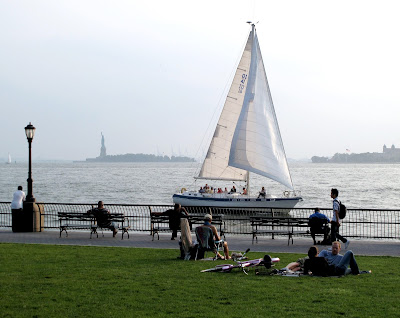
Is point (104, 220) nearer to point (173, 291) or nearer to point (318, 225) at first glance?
point (318, 225)

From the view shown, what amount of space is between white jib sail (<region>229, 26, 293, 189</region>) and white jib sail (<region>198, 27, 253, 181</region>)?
8.34 ft

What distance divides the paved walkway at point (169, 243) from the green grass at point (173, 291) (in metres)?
2.84

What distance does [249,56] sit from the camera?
47.9 metres

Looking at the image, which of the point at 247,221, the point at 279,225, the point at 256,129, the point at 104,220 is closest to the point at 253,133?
the point at 256,129

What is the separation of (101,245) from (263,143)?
90.1ft

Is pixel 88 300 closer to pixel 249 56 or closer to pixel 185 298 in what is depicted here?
pixel 185 298

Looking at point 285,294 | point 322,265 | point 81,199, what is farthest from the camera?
point 81,199

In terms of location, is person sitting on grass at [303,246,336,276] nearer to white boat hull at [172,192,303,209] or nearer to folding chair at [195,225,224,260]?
folding chair at [195,225,224,260]

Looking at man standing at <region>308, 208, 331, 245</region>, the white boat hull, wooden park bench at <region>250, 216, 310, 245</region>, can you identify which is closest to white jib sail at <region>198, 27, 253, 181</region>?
the white boat hull

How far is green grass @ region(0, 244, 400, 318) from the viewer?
9.94m

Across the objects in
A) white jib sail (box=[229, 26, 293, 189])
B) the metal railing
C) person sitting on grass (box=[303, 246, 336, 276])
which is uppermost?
white jib sail (box=[229, 26, 293, 189])

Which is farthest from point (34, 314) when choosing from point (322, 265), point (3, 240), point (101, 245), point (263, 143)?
point (263, 143)

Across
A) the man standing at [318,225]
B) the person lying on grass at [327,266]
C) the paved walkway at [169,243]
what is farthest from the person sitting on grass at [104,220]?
the person lying on grass at [327,266]

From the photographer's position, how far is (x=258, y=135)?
45.6 meters
